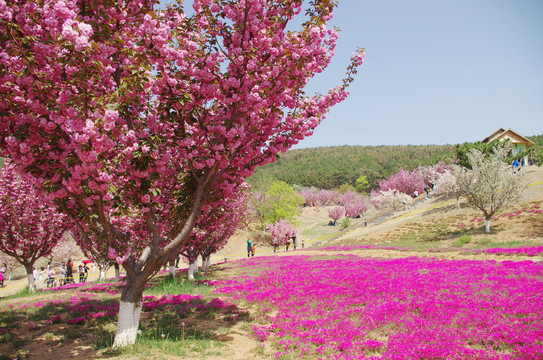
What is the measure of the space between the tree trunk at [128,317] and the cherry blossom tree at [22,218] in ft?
36.3

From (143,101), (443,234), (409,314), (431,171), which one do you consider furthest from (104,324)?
(431,171)

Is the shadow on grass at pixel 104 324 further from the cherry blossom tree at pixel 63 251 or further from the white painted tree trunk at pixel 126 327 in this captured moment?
the cherry blossom tree at pixel 63 251

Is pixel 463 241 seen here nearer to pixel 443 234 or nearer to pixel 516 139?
pixel 443 234

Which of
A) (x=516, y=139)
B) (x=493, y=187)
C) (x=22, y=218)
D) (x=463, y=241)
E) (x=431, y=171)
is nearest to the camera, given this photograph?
(x=22, y=218)

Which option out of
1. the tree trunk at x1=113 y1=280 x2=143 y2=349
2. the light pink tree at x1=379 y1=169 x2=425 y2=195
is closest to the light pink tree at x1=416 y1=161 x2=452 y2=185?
the light pink tree at x1=379 y1=169 x2=425 y2=195

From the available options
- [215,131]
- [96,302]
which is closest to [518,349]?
[215,131]

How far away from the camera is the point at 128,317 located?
6891mm

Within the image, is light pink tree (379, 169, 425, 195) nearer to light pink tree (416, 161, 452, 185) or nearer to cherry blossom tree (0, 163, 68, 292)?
light pink tree (416, 161, 452, 185)

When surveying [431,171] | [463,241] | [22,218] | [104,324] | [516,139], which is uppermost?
[516,139]

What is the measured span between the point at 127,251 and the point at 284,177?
131m

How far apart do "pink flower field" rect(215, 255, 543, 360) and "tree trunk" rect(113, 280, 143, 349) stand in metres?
→ 3.07

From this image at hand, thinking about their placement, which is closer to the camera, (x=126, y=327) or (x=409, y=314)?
(x=126, y=327)

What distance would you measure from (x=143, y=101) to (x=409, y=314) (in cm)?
874

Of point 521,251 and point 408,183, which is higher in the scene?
point 408,183
